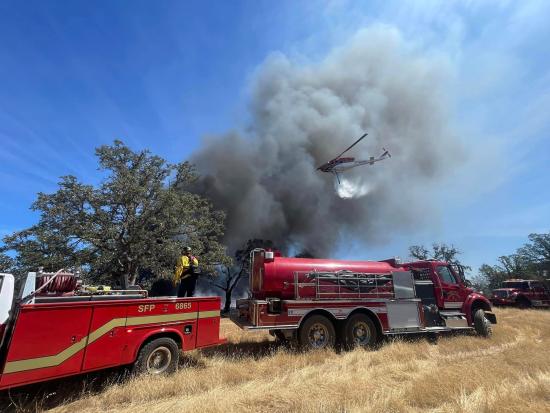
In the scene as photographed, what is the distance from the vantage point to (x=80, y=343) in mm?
5105

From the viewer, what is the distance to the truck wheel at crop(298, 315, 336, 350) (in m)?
7.93

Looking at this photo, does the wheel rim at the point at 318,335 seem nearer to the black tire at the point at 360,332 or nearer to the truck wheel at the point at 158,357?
the black tire at the point at 360,332

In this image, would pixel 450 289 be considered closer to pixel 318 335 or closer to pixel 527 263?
pixel 318 335

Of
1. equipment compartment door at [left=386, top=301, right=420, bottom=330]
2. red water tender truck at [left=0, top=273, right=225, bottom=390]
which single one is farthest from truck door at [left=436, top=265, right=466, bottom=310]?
red water tender truck at [left=0, top=273, right=225, bottom=390]

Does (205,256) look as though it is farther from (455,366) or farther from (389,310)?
(455,366)

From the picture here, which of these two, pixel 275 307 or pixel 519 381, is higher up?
pixel 275 307

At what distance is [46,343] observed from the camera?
4.77 meters

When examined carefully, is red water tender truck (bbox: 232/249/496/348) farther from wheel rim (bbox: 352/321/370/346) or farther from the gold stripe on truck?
the gold stripe on truck

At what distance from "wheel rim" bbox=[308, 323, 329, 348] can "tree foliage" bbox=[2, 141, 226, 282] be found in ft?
38.8

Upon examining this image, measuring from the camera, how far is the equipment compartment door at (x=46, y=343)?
448 centimetres

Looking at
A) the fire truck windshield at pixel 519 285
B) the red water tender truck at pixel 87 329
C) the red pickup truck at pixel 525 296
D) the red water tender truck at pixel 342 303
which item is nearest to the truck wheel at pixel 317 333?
the red water tender truck at pixel 342 303

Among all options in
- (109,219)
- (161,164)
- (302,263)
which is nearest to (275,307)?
(302,263)

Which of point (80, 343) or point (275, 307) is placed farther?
point (275, 307)

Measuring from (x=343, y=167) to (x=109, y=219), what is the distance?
71.0 feet
